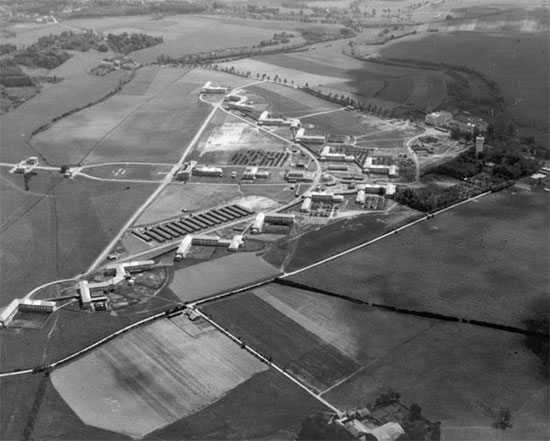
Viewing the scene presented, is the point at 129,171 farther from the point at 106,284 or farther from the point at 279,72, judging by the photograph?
the point at 279,72

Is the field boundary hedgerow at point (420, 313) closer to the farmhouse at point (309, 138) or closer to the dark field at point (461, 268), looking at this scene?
the dark field at point (461, 268)

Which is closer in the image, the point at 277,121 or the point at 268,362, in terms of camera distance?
the point at 268,362

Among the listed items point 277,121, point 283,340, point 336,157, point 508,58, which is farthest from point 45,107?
point 508,58

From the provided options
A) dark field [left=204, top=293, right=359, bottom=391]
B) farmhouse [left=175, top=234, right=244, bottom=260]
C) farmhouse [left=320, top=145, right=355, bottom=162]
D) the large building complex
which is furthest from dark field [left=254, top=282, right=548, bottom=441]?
the large building complex

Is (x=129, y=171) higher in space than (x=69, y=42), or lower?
lower

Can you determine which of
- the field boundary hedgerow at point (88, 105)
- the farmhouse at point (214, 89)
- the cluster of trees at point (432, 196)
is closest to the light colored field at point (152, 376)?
Result: the cluster of trees at point (432, 196)
